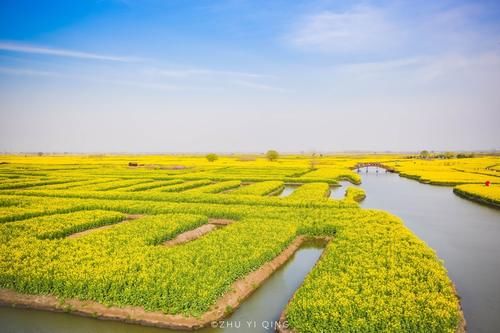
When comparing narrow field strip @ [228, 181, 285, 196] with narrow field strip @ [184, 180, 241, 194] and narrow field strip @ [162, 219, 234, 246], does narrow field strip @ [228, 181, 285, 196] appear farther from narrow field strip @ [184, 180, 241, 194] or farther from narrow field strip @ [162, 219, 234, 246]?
narrow field strip @ [162, 219, 234, 246]

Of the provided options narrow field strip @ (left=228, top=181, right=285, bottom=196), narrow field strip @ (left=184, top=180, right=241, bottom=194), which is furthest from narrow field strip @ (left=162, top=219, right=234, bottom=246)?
narrow field strip @ (left=184, top=180, right=241, bottom=194)

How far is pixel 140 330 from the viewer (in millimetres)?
10188

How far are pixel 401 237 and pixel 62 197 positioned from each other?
28561 mm

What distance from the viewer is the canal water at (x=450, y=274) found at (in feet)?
34.4

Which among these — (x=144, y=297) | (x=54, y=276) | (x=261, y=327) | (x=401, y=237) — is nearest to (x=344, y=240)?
(x=401, y=237)

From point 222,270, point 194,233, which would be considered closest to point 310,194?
point 194,233

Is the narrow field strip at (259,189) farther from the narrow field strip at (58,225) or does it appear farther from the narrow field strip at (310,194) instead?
the narrow field strip at (58,225)

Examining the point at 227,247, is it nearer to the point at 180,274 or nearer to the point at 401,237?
the point at 180,274

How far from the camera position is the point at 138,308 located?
10680 mm

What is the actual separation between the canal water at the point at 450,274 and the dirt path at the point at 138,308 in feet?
0.67

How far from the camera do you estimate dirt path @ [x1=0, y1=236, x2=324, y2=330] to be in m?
10.2

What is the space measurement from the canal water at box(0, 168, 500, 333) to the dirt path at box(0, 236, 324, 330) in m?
0.20

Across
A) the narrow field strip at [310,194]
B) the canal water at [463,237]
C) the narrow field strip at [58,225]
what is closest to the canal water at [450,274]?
the canal water at [463,237]

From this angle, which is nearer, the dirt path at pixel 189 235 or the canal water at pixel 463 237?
the canal water at pixel 463 237
